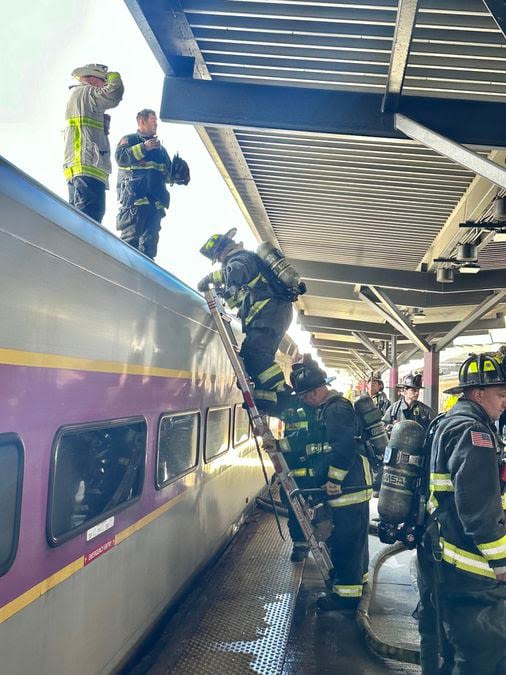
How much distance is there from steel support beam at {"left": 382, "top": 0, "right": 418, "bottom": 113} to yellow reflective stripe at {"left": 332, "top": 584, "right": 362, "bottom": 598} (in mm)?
3687

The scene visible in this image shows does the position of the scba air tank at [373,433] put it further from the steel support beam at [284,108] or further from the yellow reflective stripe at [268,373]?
the steel support beam at [284,108]

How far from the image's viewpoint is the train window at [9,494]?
1967 millimetres

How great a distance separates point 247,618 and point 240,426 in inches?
104

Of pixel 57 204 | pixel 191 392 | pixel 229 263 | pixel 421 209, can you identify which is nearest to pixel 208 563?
pixel 191 392

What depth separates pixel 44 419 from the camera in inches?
86.0

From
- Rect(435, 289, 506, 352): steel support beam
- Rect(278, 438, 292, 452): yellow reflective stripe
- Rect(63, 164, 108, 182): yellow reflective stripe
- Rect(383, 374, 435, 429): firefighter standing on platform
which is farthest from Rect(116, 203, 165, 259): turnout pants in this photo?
Rect(435, 289, 506, 352): steel support beam

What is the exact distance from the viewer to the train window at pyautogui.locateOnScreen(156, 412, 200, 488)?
Result: 351 cm

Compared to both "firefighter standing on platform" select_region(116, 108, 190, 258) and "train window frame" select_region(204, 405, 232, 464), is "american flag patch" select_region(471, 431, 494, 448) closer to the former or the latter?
"train window frame" select_region(204, 405, 232, 464)

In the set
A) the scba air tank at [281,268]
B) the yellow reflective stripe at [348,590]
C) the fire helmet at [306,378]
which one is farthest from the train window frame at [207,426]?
the yellow reflective stripe at [348,590]

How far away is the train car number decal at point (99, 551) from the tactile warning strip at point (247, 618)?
98 cm

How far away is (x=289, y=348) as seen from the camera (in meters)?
10.1

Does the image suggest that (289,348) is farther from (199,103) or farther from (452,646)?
(452,646)

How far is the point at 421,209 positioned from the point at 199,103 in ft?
12.7

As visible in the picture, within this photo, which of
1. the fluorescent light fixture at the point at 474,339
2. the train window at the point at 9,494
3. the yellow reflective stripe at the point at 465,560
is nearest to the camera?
the train window at the point at 9,494
